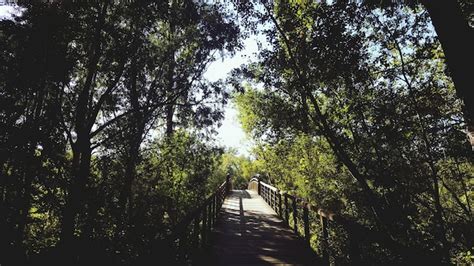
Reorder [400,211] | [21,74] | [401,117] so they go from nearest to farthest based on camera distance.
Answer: [21,74] → [401,117] → [400,211]

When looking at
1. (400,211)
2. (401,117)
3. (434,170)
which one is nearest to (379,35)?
(401,117)

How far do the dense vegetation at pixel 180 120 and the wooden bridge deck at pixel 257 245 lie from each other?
1792 millimetres

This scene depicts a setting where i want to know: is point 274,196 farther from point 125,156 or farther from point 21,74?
point 21,74

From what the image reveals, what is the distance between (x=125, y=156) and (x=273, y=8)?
25.4 feet

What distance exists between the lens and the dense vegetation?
5445 millimetres

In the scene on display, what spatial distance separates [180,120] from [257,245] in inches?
334

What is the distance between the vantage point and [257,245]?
6785mm

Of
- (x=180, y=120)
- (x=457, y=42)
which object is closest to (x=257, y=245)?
(x=457, y=42)

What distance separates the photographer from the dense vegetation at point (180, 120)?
5.45 m

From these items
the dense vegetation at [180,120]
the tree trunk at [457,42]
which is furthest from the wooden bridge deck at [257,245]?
the tree trunk at [457,42]

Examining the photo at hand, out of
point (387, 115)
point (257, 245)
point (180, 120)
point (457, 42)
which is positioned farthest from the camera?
point (180, 120)

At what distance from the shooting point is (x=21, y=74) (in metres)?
5.48

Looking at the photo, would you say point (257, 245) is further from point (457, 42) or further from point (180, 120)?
point (180, 120)

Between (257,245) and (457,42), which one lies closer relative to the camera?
(457,42)
